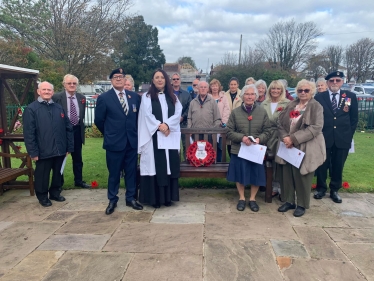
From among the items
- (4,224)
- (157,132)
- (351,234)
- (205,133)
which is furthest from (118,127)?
(351,234)

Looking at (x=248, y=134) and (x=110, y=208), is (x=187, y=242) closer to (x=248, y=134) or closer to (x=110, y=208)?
(x=110, y=208)

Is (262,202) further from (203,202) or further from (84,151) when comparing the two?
(84,151)

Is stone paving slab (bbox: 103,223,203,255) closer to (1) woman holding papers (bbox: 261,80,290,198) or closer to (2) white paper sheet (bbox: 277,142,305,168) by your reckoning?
(2) white paper sheet (bbox: 277,142,305,168)

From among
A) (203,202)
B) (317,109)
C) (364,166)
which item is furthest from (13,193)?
(364,166)

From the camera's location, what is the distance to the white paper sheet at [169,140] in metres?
4.46

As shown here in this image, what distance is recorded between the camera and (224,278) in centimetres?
Answer: 285

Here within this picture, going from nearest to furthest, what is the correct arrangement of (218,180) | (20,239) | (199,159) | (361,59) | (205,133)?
(20,239)
(199,159)
(205,133)
(218,180)
(361,59)

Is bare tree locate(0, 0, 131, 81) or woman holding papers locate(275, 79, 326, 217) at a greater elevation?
bare tree locate(0, 0, 131, 81)

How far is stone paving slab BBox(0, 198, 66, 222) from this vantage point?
14.3 feet

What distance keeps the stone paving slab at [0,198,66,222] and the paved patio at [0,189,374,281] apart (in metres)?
0.01

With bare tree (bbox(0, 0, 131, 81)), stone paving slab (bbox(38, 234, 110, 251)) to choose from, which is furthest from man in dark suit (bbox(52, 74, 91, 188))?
bare tree (bbox(0, 0, 131, 81))

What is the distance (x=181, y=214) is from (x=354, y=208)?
2527mm

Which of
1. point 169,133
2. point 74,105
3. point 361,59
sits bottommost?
point 169,133

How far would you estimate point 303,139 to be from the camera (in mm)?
4168
